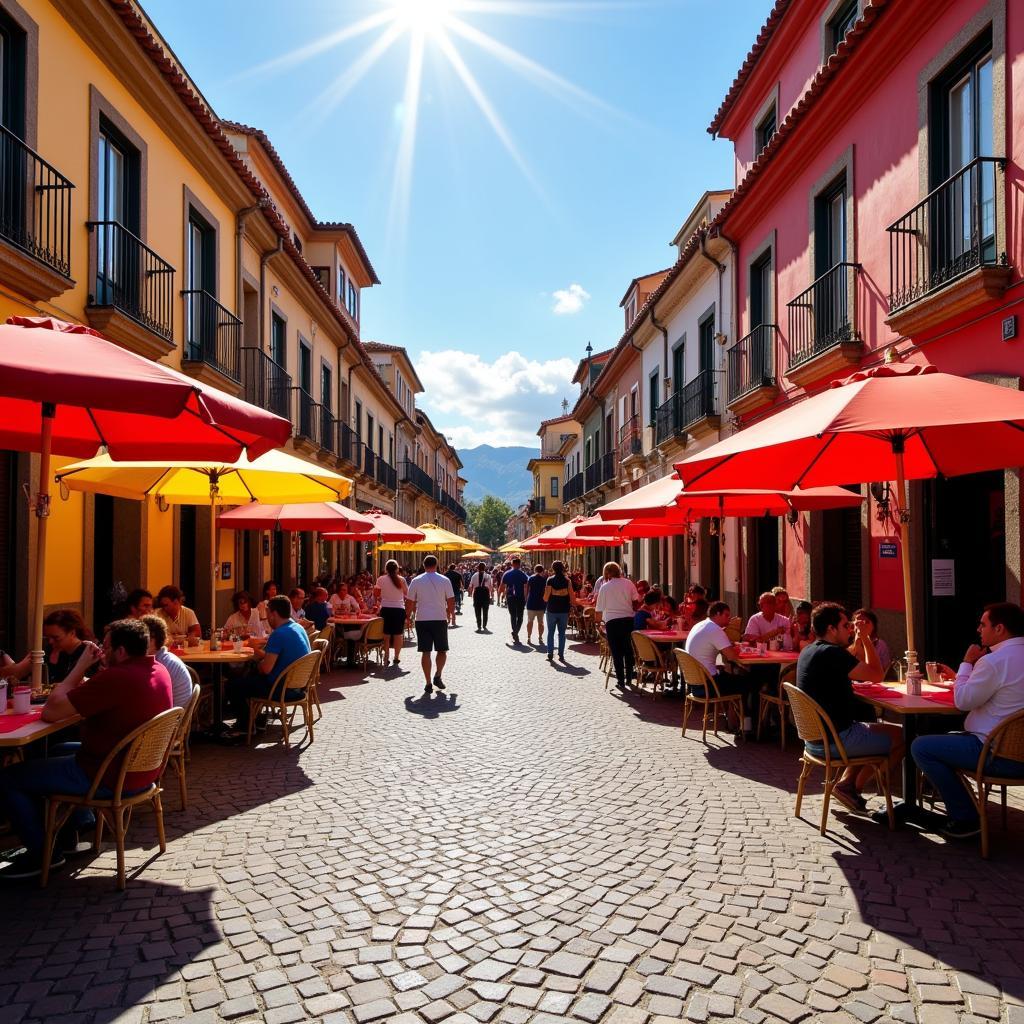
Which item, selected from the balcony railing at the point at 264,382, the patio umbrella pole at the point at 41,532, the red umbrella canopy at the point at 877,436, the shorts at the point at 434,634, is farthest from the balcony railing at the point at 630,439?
the patio umbrella pole at the point at 41,532

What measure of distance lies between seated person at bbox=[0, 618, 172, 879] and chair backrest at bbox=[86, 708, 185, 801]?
7cm

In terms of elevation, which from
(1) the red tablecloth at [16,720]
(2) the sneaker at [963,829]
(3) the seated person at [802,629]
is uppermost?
(3) the seated person at [802,629]

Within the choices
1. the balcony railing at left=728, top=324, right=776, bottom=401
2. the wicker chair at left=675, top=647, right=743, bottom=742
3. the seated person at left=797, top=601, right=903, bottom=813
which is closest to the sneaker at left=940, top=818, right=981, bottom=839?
the seated person at left=797, top=601, right=903, bottom=813

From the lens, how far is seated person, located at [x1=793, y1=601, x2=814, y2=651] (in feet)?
27.7

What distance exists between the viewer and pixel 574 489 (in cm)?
3847

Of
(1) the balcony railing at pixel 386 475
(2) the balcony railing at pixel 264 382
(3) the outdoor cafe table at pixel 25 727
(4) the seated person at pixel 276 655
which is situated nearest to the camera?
(3) the outdoor cafe table at pixel 25 727

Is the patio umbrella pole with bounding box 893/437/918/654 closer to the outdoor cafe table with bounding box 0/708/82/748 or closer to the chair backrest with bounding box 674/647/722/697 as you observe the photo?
the chair backrest with bounding box 674/647/722/697

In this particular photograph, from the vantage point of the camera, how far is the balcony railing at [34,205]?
7.61 meters

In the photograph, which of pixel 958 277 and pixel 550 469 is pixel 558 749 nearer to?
pixel 958 277

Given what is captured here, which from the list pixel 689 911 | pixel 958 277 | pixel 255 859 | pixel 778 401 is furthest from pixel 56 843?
pixel 778 401

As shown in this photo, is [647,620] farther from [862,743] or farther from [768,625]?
[862,743]

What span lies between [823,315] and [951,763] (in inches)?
328

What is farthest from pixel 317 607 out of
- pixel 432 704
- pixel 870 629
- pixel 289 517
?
pixel 870 629

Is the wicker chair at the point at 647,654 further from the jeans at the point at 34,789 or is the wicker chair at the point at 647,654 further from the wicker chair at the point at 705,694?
the jeans at the point at 34,789
